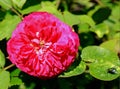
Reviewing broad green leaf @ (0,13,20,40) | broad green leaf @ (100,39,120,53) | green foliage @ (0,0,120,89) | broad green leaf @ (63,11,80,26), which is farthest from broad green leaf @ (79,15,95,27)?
broad green leaf @ (0,13,20,40)

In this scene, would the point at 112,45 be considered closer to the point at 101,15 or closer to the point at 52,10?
the point at 101,15

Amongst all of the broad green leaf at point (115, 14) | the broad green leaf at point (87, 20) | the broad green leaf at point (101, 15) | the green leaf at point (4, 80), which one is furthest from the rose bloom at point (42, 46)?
the broad green leaf at point (115, 14)

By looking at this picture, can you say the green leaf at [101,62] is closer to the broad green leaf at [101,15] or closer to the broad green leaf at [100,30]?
the broad green leaf at [100,30]

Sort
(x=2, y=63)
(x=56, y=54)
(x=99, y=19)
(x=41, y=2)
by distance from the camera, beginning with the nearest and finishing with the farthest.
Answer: (x=56, y=54) < (x=2, y=63) < (x=41, y=2) < (x=99, y=19)

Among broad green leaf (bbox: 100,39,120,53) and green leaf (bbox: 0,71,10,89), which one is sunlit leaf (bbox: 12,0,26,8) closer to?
green leaf (bbox: 0,71,10,89)

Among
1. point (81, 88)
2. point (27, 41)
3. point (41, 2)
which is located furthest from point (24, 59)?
point (81, 88)

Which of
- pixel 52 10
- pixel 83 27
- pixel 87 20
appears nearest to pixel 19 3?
pixel 52 10

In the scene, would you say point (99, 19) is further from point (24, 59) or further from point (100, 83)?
point (24, 59)
